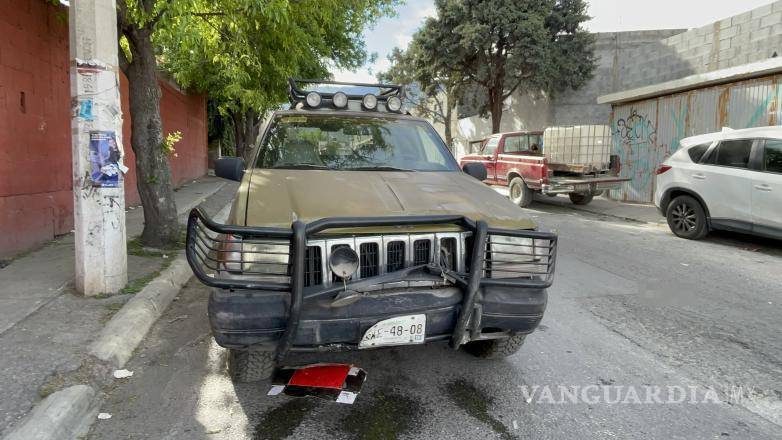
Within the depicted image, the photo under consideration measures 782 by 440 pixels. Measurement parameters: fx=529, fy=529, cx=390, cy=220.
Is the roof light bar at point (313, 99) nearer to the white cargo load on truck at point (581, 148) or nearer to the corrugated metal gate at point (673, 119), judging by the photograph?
the white cargo load on truck at point (581, 148)

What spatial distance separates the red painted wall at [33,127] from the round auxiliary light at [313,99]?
12.3 ft

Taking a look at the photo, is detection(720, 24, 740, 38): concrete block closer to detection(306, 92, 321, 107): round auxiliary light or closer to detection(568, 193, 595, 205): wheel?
detection(568, 193, 595, 205): wheel

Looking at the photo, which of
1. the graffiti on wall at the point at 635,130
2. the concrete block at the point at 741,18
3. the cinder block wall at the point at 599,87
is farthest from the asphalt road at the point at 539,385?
the cinder block wall at the point at 599,87

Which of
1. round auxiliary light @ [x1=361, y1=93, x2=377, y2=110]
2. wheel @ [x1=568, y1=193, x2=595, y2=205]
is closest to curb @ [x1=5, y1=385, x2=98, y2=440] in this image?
round auxiliary light @ [x1=361, y1=93, x2=377, y2=110]

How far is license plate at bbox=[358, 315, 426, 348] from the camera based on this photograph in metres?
2.74

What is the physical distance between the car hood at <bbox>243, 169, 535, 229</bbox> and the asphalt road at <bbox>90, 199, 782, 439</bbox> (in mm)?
1110

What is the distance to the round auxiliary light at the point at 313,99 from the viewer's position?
15.9 ft

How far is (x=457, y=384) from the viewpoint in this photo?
3.42m

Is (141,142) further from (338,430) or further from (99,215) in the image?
(338,430)

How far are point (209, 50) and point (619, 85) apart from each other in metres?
14.5

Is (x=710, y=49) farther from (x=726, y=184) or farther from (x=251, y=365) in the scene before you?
(x=251, y=365)

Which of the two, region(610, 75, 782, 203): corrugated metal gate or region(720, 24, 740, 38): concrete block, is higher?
region(720, 24, 740, 38): concrete block

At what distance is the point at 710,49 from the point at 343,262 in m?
15.1

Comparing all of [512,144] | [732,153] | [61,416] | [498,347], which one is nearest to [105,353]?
[61,416]
